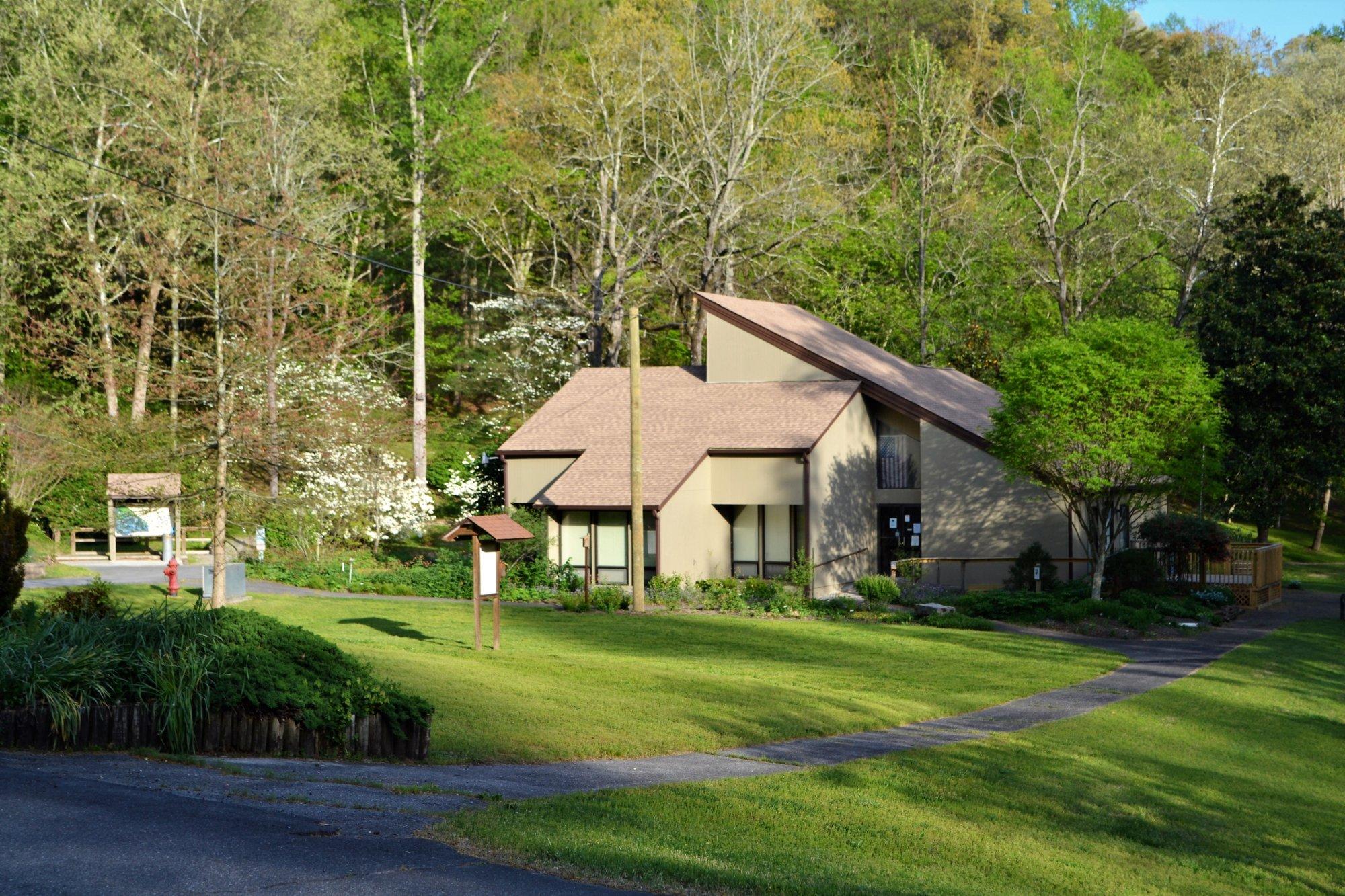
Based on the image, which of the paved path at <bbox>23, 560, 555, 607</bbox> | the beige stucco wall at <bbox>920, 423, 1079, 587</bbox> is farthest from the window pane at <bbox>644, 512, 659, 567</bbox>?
the beige stucco wall at <bbox>920, 423, 1079, 587</bbox>

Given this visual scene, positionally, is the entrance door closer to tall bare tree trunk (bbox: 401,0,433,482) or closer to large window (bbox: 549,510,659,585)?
large window (bbox: 549,510,659,585)

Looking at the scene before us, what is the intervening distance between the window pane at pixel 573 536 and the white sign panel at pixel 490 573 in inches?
514

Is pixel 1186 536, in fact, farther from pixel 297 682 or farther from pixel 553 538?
pixel 297 682

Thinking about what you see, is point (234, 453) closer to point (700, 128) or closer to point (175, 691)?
point (175, 691)

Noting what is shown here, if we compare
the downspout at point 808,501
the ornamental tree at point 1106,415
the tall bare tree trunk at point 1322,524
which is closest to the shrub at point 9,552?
the downspout at point 808,501

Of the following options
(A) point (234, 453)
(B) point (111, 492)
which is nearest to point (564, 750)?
(A) point (234, 453)

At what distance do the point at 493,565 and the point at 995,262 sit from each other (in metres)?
37.6

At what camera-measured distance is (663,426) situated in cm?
3781

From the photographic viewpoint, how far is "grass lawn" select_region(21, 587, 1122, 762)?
1588 centimetres

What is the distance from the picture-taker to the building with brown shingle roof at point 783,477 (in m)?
35.0

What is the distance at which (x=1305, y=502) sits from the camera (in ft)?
199

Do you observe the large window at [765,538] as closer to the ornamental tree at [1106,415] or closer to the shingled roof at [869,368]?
the shingled roof at [869,368]

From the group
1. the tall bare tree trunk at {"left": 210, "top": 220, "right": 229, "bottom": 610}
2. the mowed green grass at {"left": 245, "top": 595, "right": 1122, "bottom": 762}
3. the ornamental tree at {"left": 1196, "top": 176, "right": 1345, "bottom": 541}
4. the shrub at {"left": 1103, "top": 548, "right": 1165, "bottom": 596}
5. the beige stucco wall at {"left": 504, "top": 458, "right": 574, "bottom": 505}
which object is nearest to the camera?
the mowed green grass at {"left": 245, "top": 595, "right": 1122, "bottom": 762}

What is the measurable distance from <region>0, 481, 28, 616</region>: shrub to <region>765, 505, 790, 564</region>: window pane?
2140 centimetres
